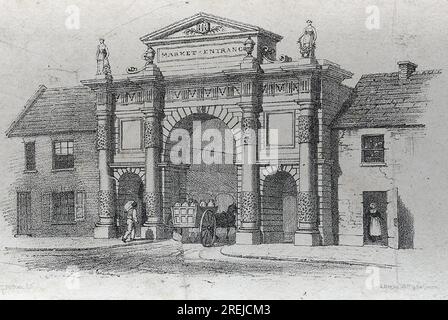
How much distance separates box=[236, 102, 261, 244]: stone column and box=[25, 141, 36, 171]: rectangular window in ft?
21.6

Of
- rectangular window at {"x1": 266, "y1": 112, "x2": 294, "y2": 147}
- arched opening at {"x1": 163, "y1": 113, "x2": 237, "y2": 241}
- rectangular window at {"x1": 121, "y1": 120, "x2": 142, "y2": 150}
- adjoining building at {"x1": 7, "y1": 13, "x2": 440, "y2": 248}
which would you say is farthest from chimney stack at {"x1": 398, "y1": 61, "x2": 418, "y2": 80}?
rectangular window at {"x1": 121, "y1": 120, "x2": 142, "y2": 150}

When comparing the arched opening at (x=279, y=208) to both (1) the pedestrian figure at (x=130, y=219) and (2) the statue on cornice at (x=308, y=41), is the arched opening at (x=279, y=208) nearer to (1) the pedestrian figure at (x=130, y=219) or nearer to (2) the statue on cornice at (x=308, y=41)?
(1) the pedestrian figure at (x=130, y=219)

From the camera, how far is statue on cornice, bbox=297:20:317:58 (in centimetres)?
1961

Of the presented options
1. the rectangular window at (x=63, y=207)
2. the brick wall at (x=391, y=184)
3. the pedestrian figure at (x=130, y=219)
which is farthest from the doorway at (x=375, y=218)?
the rectangular window at (x=63, y=207)

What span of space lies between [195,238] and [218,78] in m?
4.58

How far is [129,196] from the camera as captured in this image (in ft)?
83.1

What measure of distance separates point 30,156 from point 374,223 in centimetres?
1046

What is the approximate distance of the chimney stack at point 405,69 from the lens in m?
21.2

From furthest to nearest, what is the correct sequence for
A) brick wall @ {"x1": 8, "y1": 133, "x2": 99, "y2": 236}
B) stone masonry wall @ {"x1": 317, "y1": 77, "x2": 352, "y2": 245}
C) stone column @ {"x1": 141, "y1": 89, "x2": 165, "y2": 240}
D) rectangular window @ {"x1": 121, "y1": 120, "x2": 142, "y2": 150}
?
brick wall @ {"x1": 8, "y1": 133, "x2": 99, "y2": 236} → rectangular window @ {"x1": 121, "y1": 120, "x2": 142, "y2": 150} → stone column @ {"x1": 141, "y1": 89, "x2": 165, "y2": 240} → stone masonry wall @ {"x1": 317, "y1": 77, "x2": 352, "y2": 245}

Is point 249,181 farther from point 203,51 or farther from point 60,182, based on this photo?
point 60,182

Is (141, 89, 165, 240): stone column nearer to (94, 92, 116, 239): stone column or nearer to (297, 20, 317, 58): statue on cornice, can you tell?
(94, 92, 116, 239): stone column

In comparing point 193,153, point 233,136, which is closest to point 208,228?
point 233,136

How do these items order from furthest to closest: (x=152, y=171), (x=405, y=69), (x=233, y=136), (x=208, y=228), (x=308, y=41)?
(x=152, y=171) < (x=233, y=136) < (x=208, y=228) < (x=405, y=69) < (x=308, y=41)

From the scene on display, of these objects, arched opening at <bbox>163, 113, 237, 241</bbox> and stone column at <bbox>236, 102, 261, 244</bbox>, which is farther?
arched opening at <bbox>163, 113, 237, 241</bbox>
